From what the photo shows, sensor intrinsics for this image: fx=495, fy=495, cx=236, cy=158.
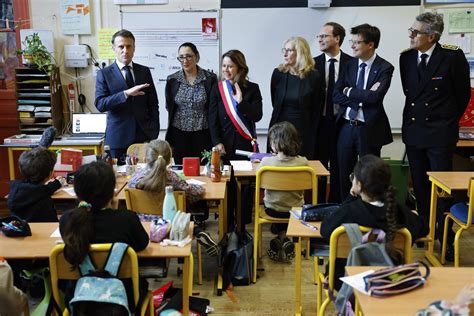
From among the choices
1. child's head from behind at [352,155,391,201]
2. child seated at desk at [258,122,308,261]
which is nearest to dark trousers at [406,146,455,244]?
child seated at desk at [258,122,308,261]

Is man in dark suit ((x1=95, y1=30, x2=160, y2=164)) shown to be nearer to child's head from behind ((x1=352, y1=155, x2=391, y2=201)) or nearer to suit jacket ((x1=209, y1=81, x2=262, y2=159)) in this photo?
suit jacket ((x1=209, y1=81, x2=262, y2=159))

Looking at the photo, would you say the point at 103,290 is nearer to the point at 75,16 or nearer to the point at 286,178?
the point at 286,178

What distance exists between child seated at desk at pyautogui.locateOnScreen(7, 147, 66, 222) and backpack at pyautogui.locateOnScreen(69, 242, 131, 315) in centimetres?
89

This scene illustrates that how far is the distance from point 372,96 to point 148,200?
74.7 inches

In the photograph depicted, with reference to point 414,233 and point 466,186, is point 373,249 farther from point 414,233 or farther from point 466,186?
point 466,186

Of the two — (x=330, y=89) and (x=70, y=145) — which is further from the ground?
(x=330, y=89)

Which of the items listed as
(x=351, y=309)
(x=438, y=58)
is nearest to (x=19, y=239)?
(x=351, y=309)

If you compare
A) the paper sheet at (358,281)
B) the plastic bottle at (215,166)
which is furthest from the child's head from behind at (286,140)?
the paper sheet at (358,281)

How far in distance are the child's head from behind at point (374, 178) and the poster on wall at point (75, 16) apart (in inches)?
151

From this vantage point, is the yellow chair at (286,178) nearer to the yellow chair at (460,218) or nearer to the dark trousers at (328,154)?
the yellow chair at (460,218)

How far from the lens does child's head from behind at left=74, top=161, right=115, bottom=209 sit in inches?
82.3

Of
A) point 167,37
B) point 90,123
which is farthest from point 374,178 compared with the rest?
point 167,37

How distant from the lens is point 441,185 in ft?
10.8

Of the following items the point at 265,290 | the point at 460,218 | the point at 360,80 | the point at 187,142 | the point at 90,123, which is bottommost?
the point at 265,290
